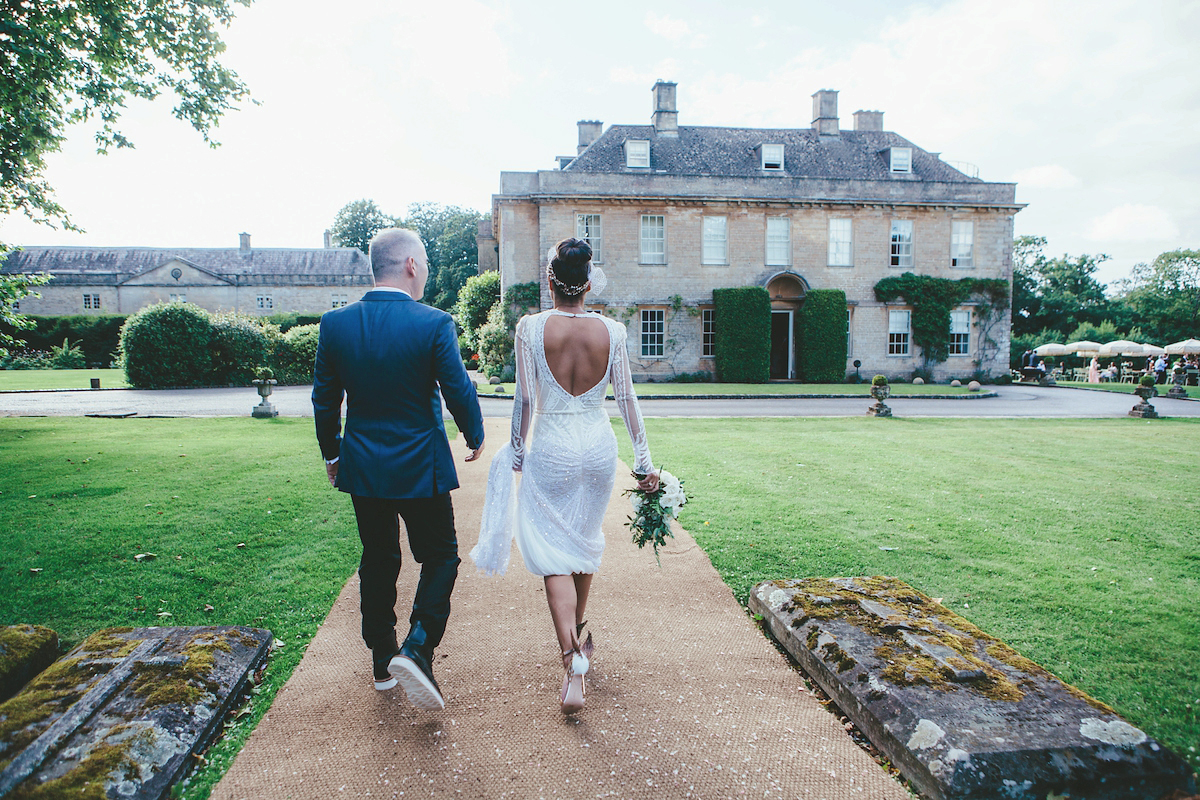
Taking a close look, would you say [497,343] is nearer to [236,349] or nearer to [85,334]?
[236,349]

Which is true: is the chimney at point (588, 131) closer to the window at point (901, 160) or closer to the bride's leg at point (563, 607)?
the window at point (901, 160)

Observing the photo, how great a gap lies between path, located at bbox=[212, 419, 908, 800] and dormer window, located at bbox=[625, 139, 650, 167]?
994 inches

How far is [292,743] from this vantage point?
2516 mm

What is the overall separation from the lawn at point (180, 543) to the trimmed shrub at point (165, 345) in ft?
53.2

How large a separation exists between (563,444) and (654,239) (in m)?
24.2

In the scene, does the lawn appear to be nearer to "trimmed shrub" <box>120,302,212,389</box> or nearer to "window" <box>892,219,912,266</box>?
"trimmed shrub" <box>120,302,212,389</box>

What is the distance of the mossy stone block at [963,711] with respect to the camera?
214cm

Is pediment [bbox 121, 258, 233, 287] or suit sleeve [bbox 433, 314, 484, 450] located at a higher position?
pediment [bbox 121, 258, 233, 287]

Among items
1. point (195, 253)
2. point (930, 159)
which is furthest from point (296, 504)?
point (195, 253)

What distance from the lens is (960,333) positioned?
27.5 m

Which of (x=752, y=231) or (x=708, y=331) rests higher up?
(x=752, y=231)

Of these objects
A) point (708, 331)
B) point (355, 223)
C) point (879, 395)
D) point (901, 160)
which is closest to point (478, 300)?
point (708, 331)

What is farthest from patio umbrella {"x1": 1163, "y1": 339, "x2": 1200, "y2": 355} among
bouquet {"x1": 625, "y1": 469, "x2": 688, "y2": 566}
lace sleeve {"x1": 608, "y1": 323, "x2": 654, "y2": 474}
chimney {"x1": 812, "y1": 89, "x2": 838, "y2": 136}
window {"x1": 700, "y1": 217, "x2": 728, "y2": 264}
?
lace sleeve {"x1": 608, "y1": 323, "x2": 654, "y2": 474}

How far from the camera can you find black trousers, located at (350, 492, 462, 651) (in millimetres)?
2771
